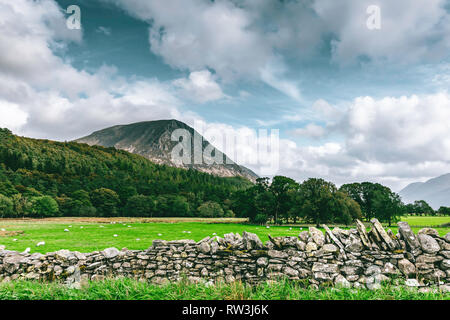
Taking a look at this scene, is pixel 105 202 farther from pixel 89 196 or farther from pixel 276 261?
pixel 276 261

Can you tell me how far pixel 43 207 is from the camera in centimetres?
6625

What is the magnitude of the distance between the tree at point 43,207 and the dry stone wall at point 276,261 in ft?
235

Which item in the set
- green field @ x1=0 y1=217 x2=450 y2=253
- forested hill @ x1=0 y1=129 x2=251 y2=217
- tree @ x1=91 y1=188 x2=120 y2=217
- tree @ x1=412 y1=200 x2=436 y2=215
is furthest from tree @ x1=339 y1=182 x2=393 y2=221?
tree @ x1=91 y1=188 x2=120 y2=217

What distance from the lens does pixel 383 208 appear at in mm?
56156

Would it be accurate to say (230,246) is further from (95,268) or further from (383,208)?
(383,208)

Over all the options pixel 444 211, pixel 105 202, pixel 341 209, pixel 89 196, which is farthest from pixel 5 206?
pixel 444 211

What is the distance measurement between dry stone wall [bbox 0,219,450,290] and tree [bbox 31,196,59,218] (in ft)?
235

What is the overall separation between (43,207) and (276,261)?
258 ft

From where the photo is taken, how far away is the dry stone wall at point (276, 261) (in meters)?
6.34

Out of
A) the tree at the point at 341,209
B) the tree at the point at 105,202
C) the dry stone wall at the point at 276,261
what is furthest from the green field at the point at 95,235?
the tree at the point at 105,202

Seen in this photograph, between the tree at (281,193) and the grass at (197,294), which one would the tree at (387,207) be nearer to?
the tree at (281,193)
